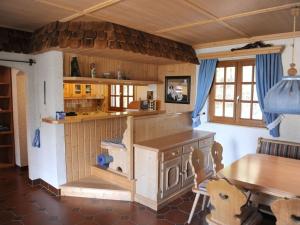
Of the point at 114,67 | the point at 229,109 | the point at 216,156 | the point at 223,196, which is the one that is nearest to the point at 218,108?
the point at 229,109

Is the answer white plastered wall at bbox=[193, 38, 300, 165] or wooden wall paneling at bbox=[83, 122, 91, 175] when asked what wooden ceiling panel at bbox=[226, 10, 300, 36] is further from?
wooden wall paneling at bbox=[83, 122, 91, 175]

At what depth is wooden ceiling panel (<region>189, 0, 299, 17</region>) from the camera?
93.7 inches

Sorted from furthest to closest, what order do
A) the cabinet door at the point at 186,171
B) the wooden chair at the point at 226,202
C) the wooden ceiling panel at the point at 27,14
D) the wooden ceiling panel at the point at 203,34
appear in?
1. the cabinet door at the point at 186,171
2. the wooden ceiling panel at the point at 203,34
3. the wooden ceiling panel at the point at 27,14
4. the wooden chair at the point at 226,202

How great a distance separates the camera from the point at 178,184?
346 centimetres

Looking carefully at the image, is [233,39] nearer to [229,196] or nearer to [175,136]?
[175,136]

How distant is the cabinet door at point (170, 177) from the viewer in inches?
124

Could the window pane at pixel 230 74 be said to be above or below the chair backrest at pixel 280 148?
above

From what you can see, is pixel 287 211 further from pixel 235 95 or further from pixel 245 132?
pixel 235 95

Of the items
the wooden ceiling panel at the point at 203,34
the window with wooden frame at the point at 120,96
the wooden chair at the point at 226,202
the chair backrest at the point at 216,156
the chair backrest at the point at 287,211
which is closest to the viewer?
the chair backrest at the point at 287,211

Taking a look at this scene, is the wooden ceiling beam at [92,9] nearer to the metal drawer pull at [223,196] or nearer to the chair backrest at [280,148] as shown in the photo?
the metal drawer pull at [223,196]

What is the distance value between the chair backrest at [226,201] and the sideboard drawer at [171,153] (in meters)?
1.16

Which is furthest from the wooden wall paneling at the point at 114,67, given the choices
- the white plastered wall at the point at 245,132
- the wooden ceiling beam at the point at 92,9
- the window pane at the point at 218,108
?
the window pane at the point at 218,108

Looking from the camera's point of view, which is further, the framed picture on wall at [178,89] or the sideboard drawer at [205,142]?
the framed picture on wall at [178,89]

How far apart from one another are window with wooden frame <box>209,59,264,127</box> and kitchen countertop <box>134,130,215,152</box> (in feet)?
1.74
